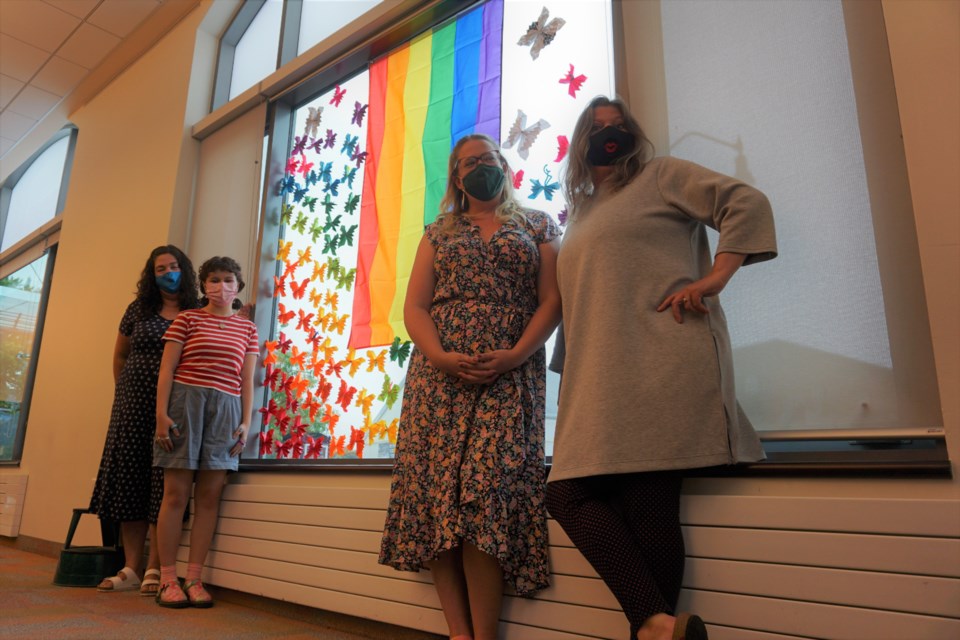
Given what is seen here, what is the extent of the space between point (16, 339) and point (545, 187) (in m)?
5.68

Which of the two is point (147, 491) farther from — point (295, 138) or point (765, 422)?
point (765, 422)

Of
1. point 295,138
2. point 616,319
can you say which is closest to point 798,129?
point 616,319

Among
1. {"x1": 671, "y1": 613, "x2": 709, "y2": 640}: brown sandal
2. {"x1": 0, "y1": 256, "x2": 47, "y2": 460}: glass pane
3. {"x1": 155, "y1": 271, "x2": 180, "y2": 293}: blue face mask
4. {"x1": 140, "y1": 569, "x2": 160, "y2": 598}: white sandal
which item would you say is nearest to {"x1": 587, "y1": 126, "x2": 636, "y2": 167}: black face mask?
{"x1": 671, "y1": 613, "x2": 709, "y2": 640}: brown sandal

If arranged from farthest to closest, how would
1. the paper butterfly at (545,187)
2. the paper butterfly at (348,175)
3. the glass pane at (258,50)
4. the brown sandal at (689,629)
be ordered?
1. the glass pane at (258,50)
2. the paper butterfly at (348,175)
3. the paper butterfly at (545,187)
4. the brown sandal at (689,629)

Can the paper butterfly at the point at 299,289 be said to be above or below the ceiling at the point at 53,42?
below

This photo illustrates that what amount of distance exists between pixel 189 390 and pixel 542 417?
1524 millimetres

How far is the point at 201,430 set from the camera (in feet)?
8.74

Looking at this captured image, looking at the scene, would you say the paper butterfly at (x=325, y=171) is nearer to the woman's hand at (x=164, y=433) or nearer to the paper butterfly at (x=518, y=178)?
the paper butterfly at (x=518, y=178)

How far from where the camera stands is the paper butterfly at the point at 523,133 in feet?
7.40

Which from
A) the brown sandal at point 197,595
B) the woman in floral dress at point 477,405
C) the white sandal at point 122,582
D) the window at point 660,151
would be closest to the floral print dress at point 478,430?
the woman in floral dress at point 477,405

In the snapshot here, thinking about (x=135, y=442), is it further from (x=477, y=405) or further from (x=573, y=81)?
(x=573, y=81)

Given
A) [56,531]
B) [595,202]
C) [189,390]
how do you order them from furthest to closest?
[56,531] → [189,390] → [595,202]

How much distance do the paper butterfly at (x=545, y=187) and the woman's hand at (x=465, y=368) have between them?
2.26ft

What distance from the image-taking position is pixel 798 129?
165cm
